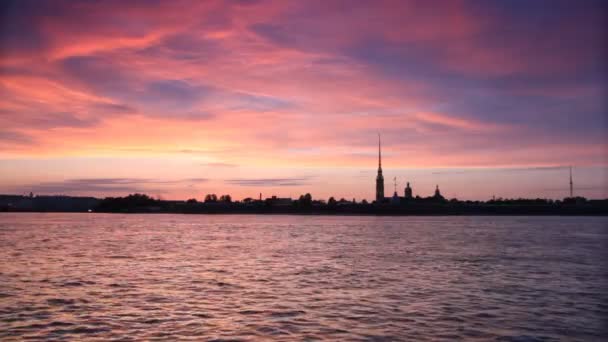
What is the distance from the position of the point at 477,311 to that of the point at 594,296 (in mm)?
10627

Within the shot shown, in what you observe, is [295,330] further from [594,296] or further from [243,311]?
[594,296]

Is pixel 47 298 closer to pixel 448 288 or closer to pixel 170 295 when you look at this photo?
pixel 170 295

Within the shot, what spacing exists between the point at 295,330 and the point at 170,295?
11.1 metres

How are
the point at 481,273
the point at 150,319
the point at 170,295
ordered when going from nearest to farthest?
the point at 150,319 → the point at 170,295 → the point at 481,273

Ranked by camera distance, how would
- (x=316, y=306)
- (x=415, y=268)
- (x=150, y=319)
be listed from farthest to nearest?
(x=415, y=268), (x=316, y=306), (x=150, y=319)

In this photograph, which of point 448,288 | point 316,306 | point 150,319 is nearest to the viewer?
point 150,319

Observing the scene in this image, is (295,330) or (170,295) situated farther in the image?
(170,295)

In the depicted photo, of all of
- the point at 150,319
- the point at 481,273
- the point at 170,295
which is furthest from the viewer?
the point at 481,273

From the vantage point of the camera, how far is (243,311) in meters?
26.4

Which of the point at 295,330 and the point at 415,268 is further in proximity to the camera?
the point at 415,268

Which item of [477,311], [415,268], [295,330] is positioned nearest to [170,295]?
[295,330]

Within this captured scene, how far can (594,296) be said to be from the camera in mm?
32719

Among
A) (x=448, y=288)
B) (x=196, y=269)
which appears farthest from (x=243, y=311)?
(x=196, y=269)

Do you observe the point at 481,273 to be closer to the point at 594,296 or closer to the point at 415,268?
the point at 415,268
